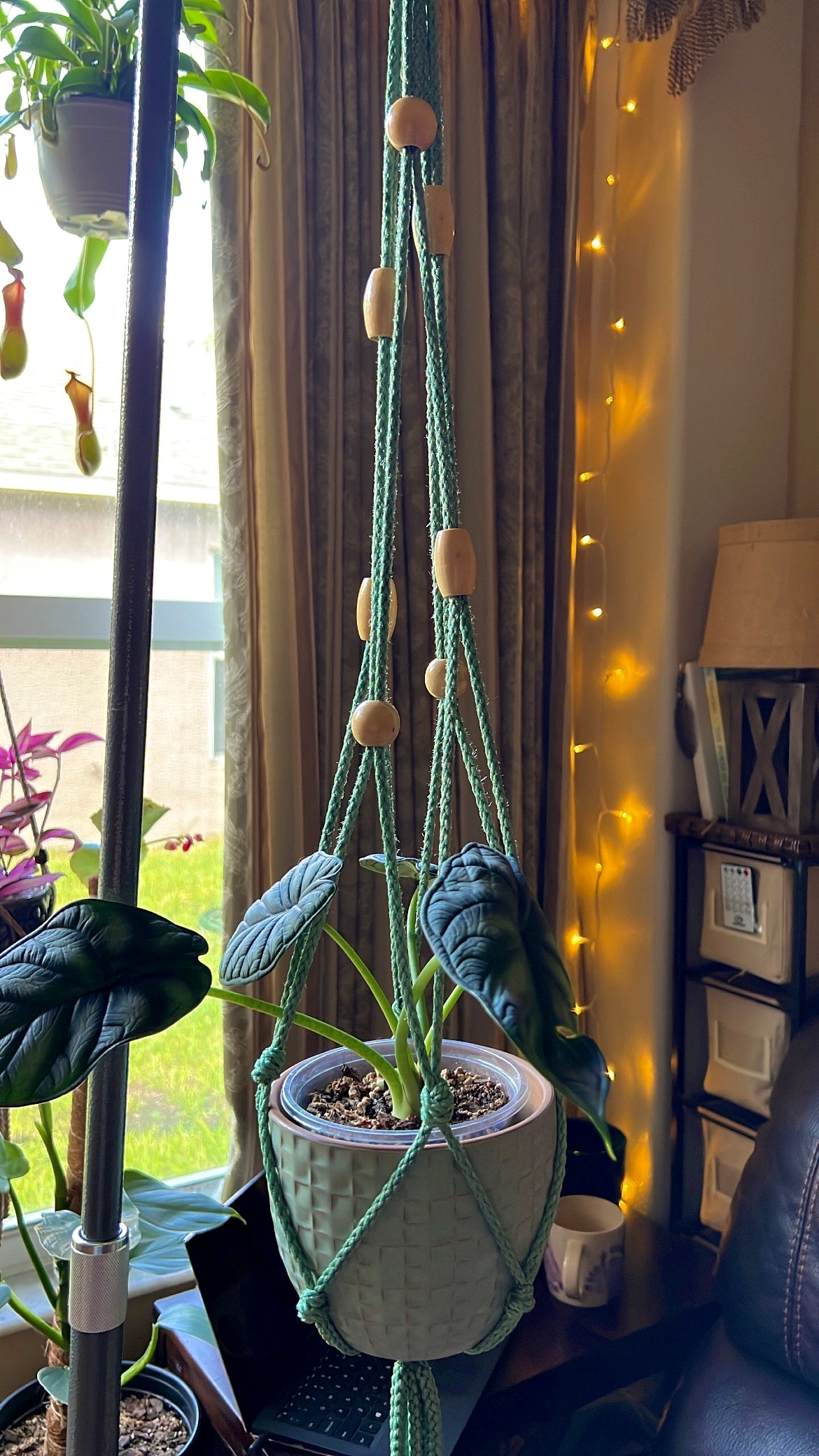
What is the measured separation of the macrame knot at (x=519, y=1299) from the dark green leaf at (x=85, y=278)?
1206 millimetres

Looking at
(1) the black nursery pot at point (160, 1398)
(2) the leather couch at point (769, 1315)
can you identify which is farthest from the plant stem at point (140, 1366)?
(2) the leather couch at point (769, 1315)

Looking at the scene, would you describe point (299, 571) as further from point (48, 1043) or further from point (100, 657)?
point (48, 1043)

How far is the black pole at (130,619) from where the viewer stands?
1.21ft

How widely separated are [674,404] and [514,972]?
166 cm

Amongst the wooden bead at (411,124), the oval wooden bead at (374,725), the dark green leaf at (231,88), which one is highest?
→ the dark green leaf at (231,88)

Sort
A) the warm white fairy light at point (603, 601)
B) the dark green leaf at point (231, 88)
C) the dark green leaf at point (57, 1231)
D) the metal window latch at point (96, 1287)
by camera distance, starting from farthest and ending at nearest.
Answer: the warm white fairy light at point (603, 601), the dark green leaf at point (231, 88), the dark green leaf at point (57, 1231), the metal window latch at point (96, 1287)

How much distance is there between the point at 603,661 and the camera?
2074 mm

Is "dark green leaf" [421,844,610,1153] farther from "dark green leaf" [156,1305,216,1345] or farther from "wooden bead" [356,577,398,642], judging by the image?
"dark green leaf" [156,1305,216,1345]

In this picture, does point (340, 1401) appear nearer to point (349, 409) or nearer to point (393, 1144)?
point (393, 1144)

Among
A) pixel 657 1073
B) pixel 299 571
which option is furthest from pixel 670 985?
pixel 299 571

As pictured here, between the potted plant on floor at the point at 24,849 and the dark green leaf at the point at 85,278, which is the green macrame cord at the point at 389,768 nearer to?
the potted plant on floor at the point at 24,849

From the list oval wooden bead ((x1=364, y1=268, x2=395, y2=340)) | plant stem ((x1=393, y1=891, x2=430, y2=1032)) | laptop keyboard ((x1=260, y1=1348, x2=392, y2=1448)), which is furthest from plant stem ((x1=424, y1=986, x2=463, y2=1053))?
laptop keyboard ((x1=260, y1=1348, x2=392, y2=1448))

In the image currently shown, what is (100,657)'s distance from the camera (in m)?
1.74

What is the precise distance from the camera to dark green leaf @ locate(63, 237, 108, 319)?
1300 mm
